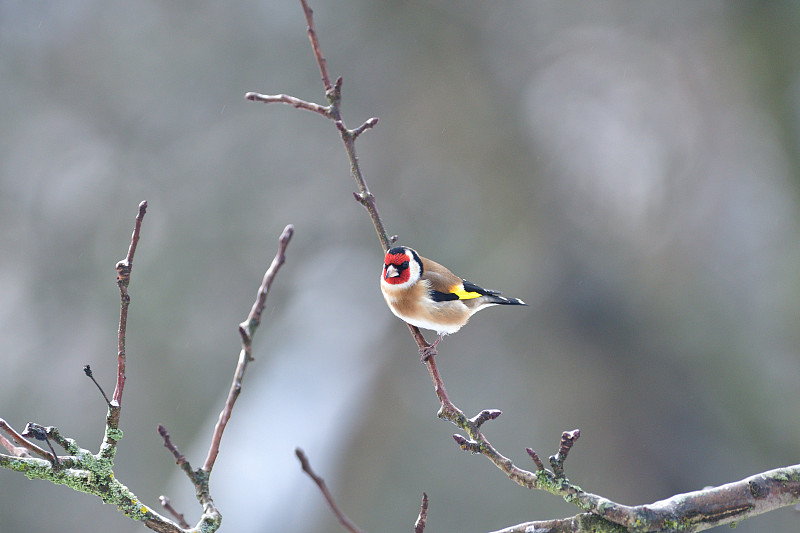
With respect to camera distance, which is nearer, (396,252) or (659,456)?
(396,252)

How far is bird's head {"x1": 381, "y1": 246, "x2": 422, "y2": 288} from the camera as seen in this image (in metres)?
1.61

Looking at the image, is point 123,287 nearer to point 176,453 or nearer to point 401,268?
point 176,453

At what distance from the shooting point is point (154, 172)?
5.45m

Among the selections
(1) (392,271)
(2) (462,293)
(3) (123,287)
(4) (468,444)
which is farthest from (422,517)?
(2) (462,293)

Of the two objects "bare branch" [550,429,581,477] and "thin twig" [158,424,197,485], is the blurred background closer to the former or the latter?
"bare branch" [550,429,581,477]

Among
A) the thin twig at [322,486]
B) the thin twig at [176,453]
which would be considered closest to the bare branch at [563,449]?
the thin twig at [322,486]

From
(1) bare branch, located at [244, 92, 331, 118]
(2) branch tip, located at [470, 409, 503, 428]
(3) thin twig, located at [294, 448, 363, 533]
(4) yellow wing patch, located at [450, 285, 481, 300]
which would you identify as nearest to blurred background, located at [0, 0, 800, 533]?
(4) yellow wing patch, located at [450, 285, 481, 300]

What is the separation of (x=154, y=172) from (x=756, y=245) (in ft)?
14.4

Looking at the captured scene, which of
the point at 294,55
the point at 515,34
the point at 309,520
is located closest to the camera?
the point at 309,520

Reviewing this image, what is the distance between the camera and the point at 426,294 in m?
1.69

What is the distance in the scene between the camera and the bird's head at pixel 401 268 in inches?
63.3

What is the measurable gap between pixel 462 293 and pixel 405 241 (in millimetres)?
2820

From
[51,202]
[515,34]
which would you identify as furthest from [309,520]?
[515,34]

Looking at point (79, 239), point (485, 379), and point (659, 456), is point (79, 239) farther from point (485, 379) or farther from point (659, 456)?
point (659, 456)
